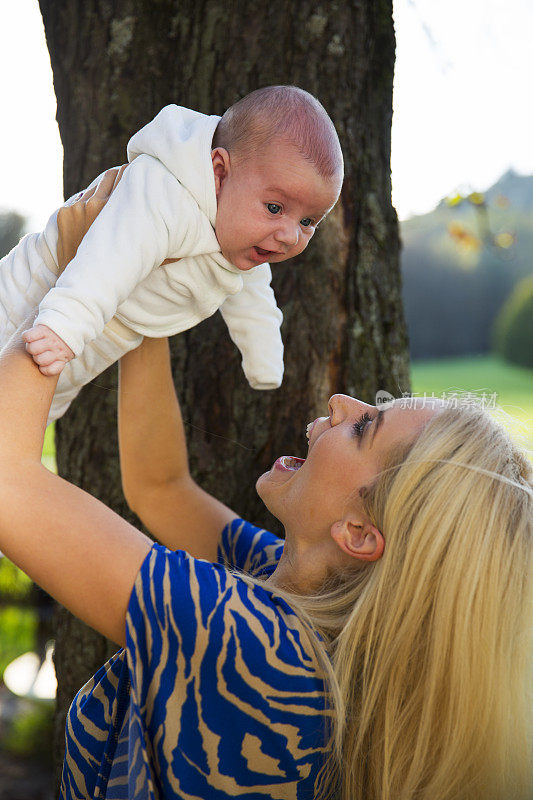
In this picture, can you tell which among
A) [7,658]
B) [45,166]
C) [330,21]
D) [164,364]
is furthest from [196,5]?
[7,658]

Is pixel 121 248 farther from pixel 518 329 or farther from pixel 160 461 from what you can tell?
pixel 518 329

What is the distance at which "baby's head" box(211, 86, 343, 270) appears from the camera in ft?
4.33

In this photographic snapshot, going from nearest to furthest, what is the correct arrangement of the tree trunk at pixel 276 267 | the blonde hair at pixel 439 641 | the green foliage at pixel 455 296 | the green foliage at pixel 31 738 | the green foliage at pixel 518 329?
1. the blonde hair at pixel 439 641
2. the tree trunk at pixel 276 267
3. the green foliage at pixel 31 738
4. the green foliage at pixel 518 329
5. the green foliage at pixel 455 296

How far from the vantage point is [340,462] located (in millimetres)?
1420

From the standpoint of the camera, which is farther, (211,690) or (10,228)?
(10,228)

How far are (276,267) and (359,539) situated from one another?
89cm

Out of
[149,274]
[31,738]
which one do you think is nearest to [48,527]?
[149,274]

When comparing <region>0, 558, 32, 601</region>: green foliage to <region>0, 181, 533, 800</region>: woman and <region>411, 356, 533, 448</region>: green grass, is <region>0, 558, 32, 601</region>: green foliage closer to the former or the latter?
<region>411, 356, 533, 448</region>: green grass

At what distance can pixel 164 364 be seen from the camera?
1.71 metres

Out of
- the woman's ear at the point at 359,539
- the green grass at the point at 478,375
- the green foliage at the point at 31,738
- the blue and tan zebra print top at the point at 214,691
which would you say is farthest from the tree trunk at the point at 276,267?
the green grass at the point at 478,375

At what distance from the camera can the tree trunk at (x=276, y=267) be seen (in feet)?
6.23

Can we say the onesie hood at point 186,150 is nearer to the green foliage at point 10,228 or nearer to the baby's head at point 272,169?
the baby's head at point 272,169

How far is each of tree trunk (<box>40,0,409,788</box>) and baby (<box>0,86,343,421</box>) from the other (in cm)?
52

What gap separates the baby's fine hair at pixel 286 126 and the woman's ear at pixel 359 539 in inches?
26.7
